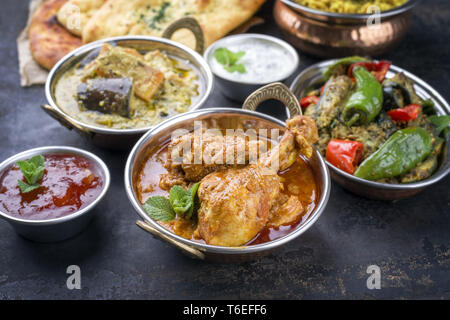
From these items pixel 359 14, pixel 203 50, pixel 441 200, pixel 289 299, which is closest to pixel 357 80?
pixel 359 14

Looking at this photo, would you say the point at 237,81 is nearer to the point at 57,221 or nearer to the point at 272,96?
the point at 272,96

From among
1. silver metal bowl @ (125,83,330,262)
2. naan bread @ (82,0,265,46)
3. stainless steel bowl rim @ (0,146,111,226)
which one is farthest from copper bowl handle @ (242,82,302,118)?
naan bread @ (82,0,265,46)

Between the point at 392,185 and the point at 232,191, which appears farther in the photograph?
the point at 392,185

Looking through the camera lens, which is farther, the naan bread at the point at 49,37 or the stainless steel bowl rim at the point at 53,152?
the naan bread at the point at 49,37

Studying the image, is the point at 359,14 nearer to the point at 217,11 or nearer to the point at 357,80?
the point at 357,80

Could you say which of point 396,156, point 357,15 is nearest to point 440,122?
point 396,156

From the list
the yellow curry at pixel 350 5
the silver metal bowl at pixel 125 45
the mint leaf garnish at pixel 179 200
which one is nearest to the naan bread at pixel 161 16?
the silver metal bowl at pixel 125 45

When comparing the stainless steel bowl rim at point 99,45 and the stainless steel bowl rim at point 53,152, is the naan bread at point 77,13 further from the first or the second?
the stainless steel bowl rim at point 53,152
